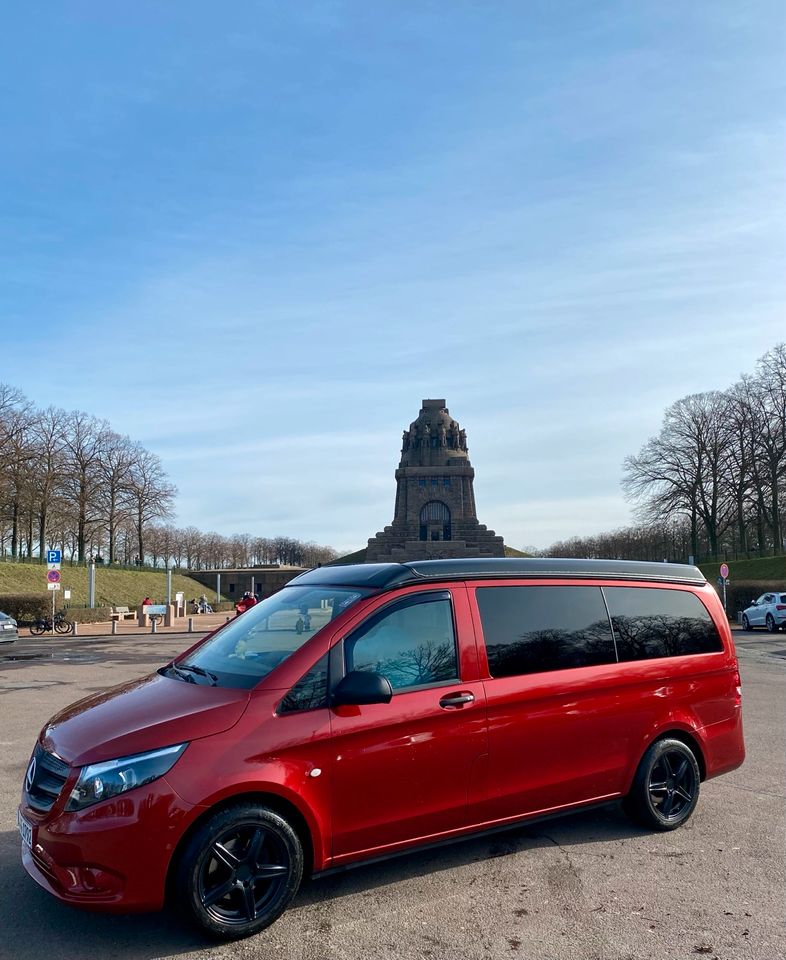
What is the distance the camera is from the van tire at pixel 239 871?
3559 mm

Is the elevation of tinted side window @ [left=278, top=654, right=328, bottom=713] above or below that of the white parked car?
above

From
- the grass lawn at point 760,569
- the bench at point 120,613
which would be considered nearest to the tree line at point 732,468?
the grass lawn at point 760,569

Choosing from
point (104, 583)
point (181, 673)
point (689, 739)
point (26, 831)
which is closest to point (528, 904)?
point (689, 739)

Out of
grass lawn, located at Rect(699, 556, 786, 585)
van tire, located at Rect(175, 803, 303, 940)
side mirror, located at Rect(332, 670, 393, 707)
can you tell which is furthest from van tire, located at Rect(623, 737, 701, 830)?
grass lawn, located at Rect(699, 556, 786, 585)

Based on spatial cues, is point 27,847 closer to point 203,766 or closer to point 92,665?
point 203,766

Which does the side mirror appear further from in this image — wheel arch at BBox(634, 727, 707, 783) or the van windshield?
wheel arch at BBox(634, 727, 707, 783)

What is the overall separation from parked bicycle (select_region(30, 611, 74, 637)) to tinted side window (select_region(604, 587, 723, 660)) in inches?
1070

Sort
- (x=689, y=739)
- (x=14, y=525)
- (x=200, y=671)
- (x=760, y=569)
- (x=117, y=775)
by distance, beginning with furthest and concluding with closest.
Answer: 1. (x=14, y=525)
2. (x=760, y=569)
3. (x=689, y=739)
4. (x=200, y=671)
5. (x=117, y=775)

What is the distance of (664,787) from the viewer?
5336 mm

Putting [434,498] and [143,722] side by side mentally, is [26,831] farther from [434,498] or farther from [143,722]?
[434,498]

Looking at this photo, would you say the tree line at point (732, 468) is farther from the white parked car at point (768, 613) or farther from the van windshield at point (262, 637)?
the van windshield at point (262, 637)

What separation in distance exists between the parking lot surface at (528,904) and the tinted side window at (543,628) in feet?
3.96

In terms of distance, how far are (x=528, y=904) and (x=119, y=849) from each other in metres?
2.18

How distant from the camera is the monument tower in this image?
67.9m
